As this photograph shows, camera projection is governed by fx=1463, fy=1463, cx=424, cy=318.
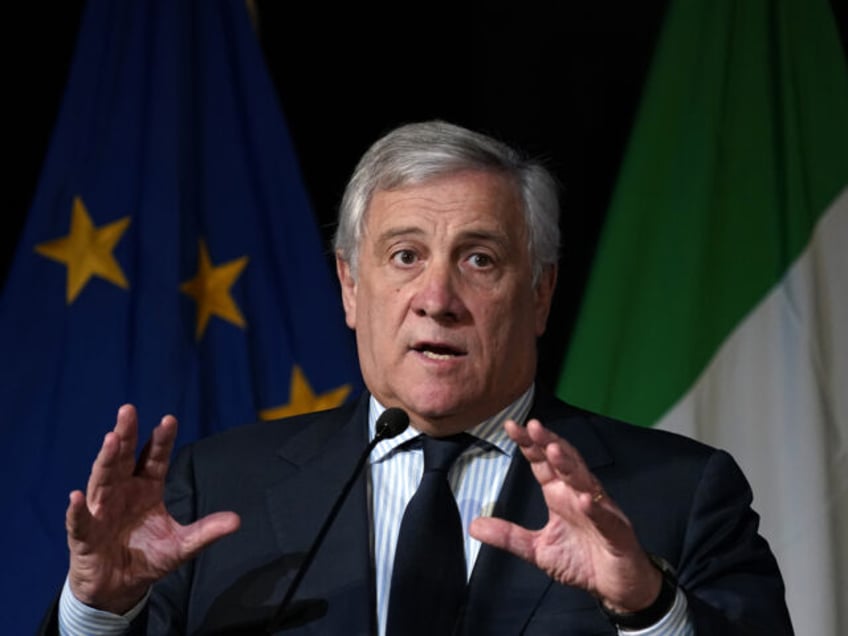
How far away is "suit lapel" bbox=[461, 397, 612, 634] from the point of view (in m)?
2.05

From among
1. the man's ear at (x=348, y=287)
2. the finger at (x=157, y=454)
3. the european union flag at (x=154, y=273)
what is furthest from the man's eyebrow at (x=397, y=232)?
the european union flag at (x=154, y=273)

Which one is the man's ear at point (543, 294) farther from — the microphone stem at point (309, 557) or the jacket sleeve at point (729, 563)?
the microphone stem at point (309, 557)

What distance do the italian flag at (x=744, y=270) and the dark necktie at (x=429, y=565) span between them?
116cm

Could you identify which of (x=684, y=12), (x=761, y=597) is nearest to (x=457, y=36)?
(x=684, y=12)

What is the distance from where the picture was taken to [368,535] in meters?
2.18

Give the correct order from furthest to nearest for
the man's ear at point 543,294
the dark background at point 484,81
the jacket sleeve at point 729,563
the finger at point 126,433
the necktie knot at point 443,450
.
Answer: the dark background at point 484,81 → the man's ear at point 543,294 → the necktie knot at point 443,450 → the jacket sleeve at point 729,563 → the finger at point 126,433

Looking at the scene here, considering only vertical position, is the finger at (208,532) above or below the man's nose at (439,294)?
below

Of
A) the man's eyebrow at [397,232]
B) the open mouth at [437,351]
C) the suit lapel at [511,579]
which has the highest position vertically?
the man's eyebrow at [397,232]

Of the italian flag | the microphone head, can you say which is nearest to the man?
the microphone head

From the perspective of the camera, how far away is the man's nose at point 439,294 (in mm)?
2225

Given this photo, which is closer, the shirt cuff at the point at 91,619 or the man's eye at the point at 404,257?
the shirt cuff at the point at 91,619

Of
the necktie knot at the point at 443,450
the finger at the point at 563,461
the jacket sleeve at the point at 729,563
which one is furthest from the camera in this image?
the necktie knot at the point at 443,450

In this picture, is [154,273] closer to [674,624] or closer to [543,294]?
[543,294]

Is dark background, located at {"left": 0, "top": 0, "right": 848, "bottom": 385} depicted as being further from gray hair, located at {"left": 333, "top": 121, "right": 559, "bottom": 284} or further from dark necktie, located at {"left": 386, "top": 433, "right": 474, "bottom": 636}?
dark necktie, located at {"left": 386, "top": 433, "right": 474, "bottom": 636}
